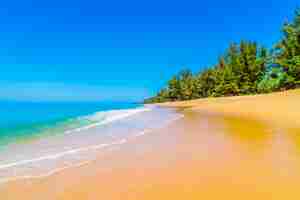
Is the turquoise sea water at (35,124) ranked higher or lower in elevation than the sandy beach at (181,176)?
higher

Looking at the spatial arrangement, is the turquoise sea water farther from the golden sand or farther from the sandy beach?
the golden sand

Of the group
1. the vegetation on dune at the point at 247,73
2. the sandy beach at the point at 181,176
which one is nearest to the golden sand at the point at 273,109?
the sandy beach at the point at 181,176

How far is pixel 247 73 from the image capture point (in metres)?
44.4

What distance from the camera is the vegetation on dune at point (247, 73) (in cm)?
3173

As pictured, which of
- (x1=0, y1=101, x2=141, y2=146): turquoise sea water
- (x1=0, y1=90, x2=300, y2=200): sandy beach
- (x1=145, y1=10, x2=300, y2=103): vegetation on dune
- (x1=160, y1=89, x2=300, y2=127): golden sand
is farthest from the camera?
(x1=145, y1=10, x2=300, y2=103): vegetation on dune

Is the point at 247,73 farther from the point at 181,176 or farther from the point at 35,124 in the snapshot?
the point at 181,176

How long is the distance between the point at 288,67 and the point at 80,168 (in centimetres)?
3255

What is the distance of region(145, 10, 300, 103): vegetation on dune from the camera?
31.7 metres

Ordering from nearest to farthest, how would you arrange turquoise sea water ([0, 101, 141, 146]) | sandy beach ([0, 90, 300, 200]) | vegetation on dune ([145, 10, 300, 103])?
1. sandy beach ([0, 90, 300, 200])
2. turquoise sea water ([0, 101, 141, 146])
3. vegetation on dune ([145, 10, 300, 103])

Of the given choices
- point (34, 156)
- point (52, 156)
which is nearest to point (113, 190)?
point (52, 156)

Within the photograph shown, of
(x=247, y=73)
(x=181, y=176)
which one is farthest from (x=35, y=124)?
(x=247, y=73)

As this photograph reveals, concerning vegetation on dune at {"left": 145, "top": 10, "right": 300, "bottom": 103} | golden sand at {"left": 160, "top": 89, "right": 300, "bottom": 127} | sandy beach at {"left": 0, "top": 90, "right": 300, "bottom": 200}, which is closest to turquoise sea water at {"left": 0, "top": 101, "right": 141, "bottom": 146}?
sandy beach at {"left": 0, "top": 90, "right": 300, "bottom": 200}

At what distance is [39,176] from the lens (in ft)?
16.9

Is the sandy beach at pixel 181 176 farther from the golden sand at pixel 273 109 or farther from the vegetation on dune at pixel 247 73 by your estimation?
the vegetation on dune at pixel 247 73
